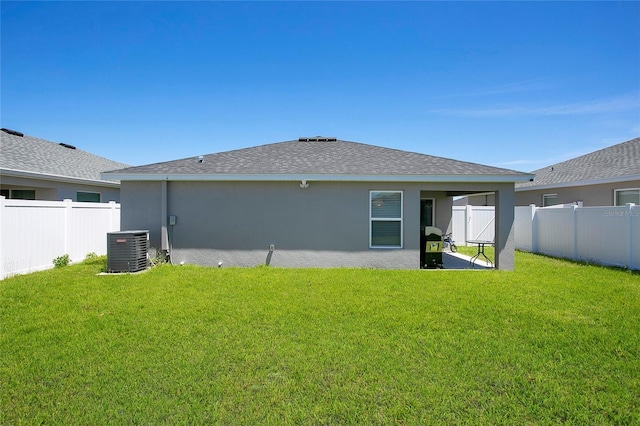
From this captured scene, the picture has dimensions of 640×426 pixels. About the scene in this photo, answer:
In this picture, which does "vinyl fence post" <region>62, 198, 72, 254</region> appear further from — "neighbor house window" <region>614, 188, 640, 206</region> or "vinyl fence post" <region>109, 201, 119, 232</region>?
"neighbor house window" <region>614, 188, 640, 206</region>

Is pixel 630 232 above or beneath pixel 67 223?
beneath

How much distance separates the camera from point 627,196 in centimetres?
1248

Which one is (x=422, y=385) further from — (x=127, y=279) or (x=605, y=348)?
(x=127, y=279)

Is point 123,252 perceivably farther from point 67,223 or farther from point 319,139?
point 319,139

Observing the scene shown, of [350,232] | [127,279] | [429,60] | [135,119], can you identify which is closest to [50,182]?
[135,119]

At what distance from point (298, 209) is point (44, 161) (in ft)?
38.0

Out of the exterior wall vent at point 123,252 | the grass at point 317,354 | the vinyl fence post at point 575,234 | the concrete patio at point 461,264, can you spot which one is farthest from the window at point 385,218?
the vinyl fence post at point 575,234

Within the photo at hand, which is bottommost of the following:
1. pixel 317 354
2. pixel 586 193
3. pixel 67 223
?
pixel 317 354

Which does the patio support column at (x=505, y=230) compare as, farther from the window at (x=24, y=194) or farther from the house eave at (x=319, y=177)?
the window at (x=24, y=194)

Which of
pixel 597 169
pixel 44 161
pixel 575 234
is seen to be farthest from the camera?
pixel 597 169

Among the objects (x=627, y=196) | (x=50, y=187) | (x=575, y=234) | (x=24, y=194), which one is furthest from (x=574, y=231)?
(x=24, y=194)

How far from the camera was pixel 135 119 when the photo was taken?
1536 centimetres

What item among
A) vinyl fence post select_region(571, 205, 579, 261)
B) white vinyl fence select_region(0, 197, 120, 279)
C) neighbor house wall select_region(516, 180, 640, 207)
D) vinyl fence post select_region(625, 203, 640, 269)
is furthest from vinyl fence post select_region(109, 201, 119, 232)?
neighbor house wall select_region(516, 180, 640, 207)

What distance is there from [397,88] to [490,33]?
12.4 ft
